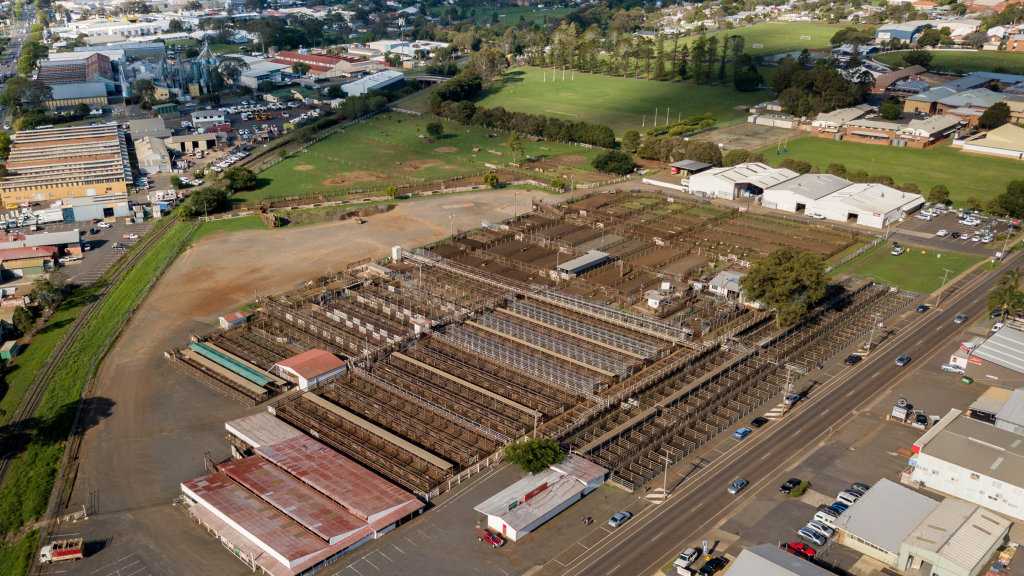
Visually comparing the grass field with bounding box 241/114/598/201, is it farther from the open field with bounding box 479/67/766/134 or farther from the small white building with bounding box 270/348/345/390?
the small white building with bounding box 270/348/345/390

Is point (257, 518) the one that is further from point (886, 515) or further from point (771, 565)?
point (886, 515)

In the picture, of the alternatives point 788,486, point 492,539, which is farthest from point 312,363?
point 788,486

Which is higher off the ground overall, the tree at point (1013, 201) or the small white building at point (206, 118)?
the small white building at point (206, 118)

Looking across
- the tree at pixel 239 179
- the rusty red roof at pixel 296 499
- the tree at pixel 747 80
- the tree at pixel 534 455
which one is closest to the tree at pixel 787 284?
the tree at pixel 534 455

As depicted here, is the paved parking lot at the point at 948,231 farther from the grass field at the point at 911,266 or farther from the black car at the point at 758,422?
the black car at the point at 758,422

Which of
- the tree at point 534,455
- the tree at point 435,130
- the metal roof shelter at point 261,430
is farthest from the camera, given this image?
the tree at point 435,130
